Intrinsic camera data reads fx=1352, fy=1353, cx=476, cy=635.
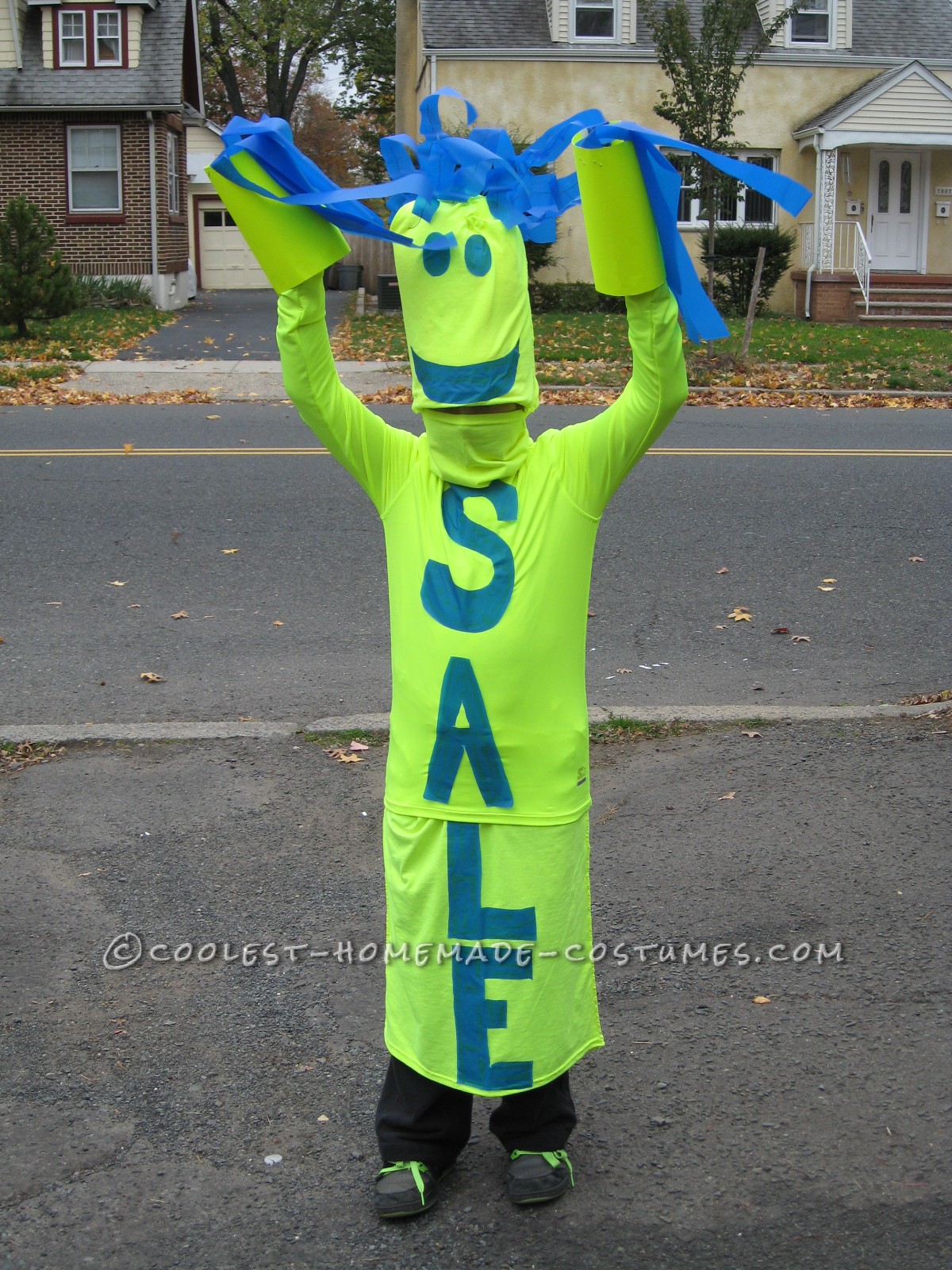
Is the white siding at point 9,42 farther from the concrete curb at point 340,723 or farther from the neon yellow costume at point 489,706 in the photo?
the neon yellow costume at point 489,706

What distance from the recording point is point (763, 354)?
16.8 m

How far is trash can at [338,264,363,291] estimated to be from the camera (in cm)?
3222

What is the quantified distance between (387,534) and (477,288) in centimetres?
57

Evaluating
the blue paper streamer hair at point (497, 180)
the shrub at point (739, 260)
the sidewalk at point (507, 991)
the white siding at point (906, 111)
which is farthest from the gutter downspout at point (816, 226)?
the blue paper streamer hair at point (497, 180)

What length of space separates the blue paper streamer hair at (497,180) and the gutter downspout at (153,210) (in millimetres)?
24040

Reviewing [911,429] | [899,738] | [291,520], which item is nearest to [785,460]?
Result: [911,429]

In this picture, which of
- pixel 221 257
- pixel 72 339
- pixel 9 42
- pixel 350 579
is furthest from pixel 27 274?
pixel 221 257

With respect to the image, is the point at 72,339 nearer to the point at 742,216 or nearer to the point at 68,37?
the point at 68,37

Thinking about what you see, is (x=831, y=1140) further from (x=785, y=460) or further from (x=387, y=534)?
(x=785, y=460)

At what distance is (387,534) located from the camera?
284 centimetres

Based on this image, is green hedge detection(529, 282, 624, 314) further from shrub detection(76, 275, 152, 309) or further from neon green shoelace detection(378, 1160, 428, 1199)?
neon green shoelace detection(378, 1160, 428, 1199)

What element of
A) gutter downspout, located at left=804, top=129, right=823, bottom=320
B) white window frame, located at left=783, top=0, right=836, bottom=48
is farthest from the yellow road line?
white window frame, located at left=783, top=0, right=836, bottom=48

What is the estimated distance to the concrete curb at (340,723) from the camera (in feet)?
17.3

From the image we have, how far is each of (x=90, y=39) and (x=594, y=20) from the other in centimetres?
946
